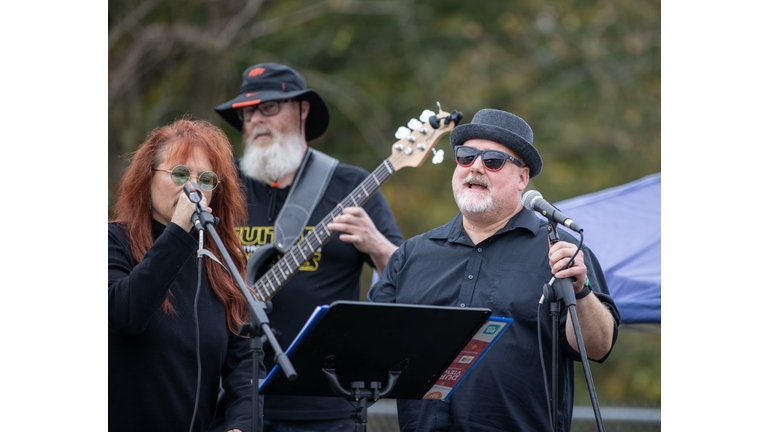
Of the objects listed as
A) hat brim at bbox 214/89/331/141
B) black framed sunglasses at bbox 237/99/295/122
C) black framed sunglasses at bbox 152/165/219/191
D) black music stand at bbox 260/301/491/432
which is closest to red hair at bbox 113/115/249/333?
black framed sunglasses at bbox 152/165/219/191

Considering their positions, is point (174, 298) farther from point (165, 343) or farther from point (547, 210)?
point (547, 210)

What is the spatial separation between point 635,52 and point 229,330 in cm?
1001

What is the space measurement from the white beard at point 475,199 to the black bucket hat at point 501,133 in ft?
0.66

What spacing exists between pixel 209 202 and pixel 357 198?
1.34 metres

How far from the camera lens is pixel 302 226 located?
5.33m

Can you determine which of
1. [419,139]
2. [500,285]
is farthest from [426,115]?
[500,285]

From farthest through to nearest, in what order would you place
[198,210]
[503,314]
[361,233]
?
[361,233], [503,314], [198,210]

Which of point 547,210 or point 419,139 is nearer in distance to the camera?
point 547,210

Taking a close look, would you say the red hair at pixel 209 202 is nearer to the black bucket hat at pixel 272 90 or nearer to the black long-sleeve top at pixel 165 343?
the black long-sleeve top at pixel 165 343

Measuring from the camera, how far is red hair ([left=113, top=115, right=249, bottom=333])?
3910 mm

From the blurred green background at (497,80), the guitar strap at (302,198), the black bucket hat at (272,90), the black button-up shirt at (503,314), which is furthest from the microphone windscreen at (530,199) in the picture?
the blurred green background at (497,80)

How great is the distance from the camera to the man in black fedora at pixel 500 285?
397 cm
